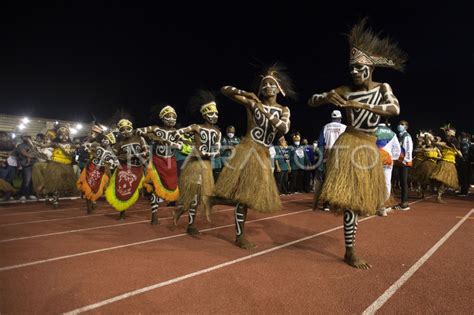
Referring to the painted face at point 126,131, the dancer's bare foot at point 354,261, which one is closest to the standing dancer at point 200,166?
the painted face at point 126,131

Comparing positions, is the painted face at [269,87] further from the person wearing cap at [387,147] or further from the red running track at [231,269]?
the person wearing cap at [387,147]

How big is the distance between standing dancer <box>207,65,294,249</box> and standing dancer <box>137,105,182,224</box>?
1779 mm

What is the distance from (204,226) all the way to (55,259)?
249cm

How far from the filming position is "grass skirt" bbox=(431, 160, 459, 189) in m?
8.98

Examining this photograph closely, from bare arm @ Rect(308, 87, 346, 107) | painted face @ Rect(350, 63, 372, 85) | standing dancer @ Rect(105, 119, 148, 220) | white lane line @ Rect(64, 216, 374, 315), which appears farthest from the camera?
standing dancer @ Rect(105, 119, 148, 220)

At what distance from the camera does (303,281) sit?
2.97 meters

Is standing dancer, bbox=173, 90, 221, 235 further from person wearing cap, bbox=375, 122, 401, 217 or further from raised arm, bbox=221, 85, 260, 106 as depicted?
person wearing cap, bbox=375, 122, 401, 217

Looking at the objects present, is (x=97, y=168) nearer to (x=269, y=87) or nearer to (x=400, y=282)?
(x=269, y=87)

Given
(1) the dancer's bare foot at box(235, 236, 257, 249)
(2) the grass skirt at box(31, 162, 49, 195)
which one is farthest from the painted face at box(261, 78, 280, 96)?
(2) the grass skirt at box(31, 162, 49, 195)

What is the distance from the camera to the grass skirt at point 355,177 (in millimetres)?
3387

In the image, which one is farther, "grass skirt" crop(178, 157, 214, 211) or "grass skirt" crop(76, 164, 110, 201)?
"grass skirt" crop(76, 164, 110, 201)

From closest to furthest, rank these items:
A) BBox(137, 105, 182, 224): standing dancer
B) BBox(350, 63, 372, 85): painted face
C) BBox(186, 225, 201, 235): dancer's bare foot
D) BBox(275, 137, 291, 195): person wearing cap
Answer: BBox(350, 63, 372, 85): painted face < BBox(186, 225, 201, 235): dancer's bare foot < BBox(137, 105, 182, 224): standing dancer < BBox(275, 137, 291, 195): person wearing cap

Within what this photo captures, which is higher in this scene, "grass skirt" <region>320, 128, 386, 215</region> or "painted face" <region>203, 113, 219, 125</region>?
"painted face" <region>203, 113, 219, 125</region>

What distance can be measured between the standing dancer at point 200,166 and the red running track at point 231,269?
455 mm
